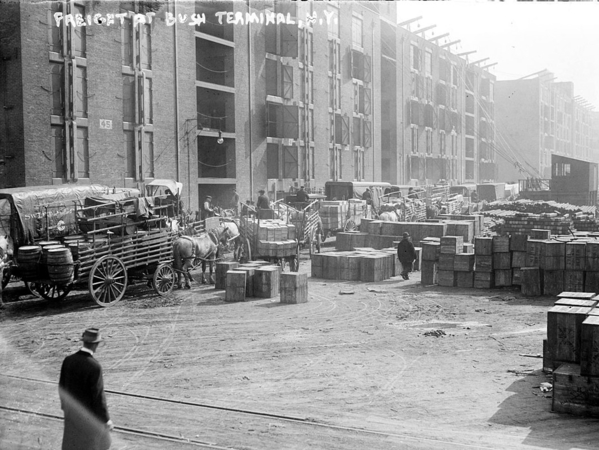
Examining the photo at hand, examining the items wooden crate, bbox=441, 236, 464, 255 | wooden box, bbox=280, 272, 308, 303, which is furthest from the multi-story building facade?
wooden box, bbox=280, 272, 308, 303

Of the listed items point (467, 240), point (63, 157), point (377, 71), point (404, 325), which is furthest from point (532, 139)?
point (404, 325)

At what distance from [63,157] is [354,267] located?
15.3 metres

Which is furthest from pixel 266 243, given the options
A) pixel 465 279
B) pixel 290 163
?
pixel 290 163

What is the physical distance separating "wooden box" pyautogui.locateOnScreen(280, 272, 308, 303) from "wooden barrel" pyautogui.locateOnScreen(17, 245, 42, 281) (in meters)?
6.08

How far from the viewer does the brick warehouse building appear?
91.9 feet

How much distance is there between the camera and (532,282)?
18.0 meters

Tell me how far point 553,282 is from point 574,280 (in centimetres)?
68

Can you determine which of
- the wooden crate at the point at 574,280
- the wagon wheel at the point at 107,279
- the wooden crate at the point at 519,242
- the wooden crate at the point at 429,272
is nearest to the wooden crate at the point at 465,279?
the wooden crate at the point at 429,272

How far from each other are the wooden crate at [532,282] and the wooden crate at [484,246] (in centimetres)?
157

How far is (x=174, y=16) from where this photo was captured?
1391 inches

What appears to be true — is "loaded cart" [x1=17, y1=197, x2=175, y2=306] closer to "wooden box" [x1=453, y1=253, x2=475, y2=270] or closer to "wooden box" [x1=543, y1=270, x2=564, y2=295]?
"wooden box" [x1=453, y1=253, x2=475, y2=270]

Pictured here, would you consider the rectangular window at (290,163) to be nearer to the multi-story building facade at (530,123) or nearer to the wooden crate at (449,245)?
the wooden crate at (449,245)

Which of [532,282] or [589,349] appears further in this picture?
[532,282]

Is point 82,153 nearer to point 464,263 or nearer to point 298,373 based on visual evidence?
point 464,263
